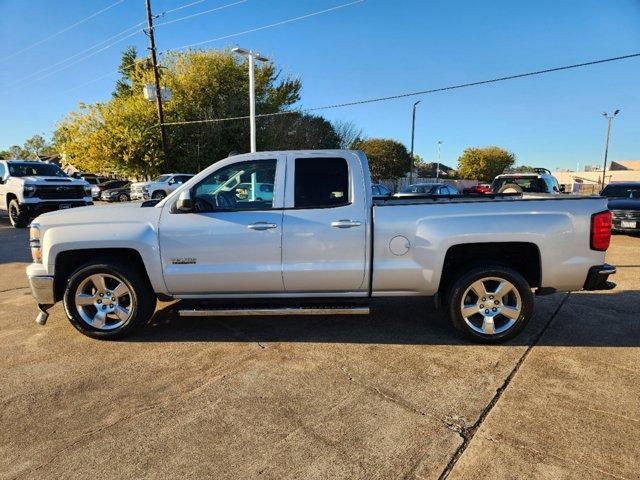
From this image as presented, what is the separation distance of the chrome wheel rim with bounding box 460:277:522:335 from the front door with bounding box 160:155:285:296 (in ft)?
6.04

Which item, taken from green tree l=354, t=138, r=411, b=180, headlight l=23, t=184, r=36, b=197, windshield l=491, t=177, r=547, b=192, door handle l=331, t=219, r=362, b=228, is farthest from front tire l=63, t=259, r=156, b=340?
green tree l=354, t=138, r=411, b=180

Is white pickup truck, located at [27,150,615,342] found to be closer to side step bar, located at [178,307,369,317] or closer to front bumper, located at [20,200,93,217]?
side step bar, located at [178,307,369,317]

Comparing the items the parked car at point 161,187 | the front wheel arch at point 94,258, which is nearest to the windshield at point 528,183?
the front wheel arch at point 94,258

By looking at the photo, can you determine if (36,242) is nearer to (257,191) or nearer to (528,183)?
(257,191)

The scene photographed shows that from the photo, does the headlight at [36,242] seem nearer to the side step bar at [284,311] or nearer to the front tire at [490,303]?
the side step bar at [284,311]

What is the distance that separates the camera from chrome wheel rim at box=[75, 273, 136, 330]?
4.29m

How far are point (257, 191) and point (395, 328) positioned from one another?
2061 millimetres

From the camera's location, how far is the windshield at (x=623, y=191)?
12828 millimetres

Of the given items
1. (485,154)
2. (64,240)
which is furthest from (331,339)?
(485,154)

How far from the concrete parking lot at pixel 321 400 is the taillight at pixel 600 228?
3.36 ft

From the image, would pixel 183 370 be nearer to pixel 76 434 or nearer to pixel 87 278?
pixel 76 434

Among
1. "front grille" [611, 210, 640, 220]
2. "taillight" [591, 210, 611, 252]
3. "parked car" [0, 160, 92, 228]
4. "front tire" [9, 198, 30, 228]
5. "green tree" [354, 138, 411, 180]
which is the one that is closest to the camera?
"taillight" [591, 210, 611, 252]

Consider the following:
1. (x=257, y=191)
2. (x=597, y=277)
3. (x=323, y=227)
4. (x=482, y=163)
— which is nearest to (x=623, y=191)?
(x=597, y=277)

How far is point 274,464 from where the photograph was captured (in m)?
2.52
